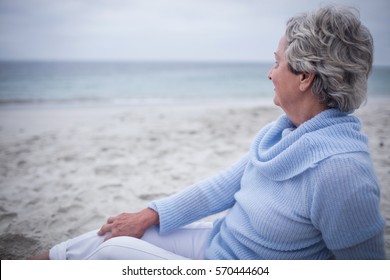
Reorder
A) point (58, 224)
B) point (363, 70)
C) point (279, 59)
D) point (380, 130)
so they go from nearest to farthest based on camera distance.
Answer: point (363, 70) → point (279, 59) → point (58, 224) → point (380, 130)

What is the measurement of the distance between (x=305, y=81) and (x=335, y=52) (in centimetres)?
14

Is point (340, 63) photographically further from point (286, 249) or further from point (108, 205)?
point (108, 205)

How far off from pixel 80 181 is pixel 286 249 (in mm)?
2574

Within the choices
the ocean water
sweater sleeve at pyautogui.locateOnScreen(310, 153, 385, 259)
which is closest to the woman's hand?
sweater sleeve at pyautogui.locateOnScreen(310, 153, 385, 259)

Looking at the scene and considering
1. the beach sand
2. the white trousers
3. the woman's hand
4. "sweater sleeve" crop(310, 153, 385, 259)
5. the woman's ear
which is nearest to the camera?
"sweater sleeve" crop(310, 153, 385, 259)

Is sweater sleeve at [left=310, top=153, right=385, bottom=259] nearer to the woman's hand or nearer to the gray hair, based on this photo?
the gray hair

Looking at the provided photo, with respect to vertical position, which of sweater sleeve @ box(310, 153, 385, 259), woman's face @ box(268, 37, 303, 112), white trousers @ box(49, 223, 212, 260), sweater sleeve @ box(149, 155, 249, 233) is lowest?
white trousers @ box(49, 223, 212, 260)

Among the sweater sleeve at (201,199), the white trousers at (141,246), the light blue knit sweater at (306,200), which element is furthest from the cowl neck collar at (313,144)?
the white trousers at (141,246)

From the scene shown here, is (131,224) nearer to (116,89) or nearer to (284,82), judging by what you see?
(284,82)

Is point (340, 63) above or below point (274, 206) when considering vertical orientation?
above

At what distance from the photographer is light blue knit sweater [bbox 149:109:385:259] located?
37.7 inches

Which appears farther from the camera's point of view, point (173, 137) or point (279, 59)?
point (173, 137)
